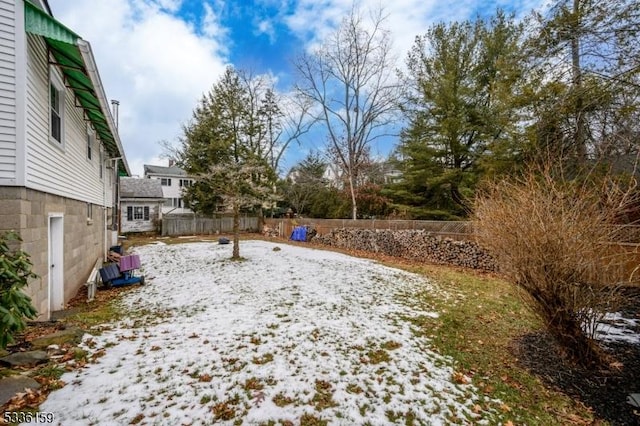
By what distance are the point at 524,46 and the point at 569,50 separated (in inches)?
33.3

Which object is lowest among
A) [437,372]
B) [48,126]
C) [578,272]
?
[437,372]

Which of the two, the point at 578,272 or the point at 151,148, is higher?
the point at 151,148

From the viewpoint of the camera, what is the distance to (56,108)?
5.52m

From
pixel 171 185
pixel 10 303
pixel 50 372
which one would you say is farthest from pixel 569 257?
pixel 171 185

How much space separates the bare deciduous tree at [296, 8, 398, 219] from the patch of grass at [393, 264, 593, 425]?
12.2 meters

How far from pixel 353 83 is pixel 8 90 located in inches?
758

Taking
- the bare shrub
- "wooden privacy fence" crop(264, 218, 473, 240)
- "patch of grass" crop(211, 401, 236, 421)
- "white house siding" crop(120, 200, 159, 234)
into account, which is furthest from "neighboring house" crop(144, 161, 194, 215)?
the bare shrub

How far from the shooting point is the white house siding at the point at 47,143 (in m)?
4.19

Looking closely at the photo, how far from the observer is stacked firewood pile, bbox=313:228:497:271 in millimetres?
11008

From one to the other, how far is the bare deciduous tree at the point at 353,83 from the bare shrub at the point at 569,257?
49.4 feet

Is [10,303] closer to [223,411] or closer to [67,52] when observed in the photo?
[223,411]

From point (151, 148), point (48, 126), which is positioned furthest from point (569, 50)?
point (151, 148)

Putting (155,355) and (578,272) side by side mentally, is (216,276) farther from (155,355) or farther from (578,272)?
(578,272)

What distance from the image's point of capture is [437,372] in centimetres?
377
